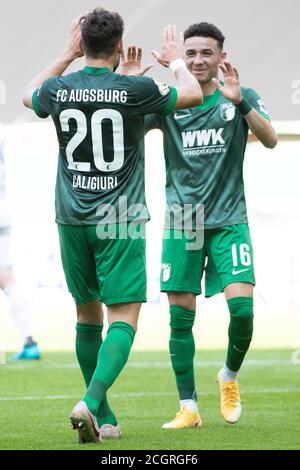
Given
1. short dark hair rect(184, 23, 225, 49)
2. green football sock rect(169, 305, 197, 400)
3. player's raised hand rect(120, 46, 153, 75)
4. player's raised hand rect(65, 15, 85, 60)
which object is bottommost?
green football sock rect(169, 305, 197, 400)

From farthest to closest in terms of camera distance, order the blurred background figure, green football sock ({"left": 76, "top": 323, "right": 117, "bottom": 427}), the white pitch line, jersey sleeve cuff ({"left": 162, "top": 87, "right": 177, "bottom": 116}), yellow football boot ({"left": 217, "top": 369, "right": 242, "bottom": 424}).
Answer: the blurred background figure < the white pitch line < yellow football boot ({"left": 217, "top": 369, "right": 242, "bottom": 424}) < green football sock ({"left": 76, "top": 323, "right": 117, "bottom": 427}) < jersey sleeve cuff ({"left": 162, "top": 87, "right": 177, "bottom": 116})

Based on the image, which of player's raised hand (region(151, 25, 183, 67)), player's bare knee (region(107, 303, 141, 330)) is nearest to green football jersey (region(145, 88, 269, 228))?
player's raised hand (region(151, 25, 183, 67))

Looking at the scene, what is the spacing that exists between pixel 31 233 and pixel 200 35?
5.60 meters

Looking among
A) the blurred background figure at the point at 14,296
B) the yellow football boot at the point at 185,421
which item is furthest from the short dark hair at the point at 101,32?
the blurred background figure at the point at 14,296

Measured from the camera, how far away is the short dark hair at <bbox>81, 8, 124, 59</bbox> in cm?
490

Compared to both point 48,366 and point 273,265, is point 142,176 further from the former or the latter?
point 273,265

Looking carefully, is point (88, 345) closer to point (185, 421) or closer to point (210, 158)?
point (185, 421)

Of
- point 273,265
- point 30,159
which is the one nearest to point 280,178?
point 273,265

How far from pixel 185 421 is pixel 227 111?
1690mm

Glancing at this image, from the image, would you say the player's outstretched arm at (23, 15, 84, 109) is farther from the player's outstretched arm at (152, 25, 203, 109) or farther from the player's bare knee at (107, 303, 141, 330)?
the player's bare knee at (107, 303, 141, 330)

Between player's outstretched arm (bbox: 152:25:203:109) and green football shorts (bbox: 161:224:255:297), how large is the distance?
1057mm

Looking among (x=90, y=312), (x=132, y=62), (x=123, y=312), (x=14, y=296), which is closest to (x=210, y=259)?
(x=90, y=312)

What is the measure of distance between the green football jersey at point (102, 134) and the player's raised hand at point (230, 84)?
616 millimetres

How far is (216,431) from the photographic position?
215 inches
